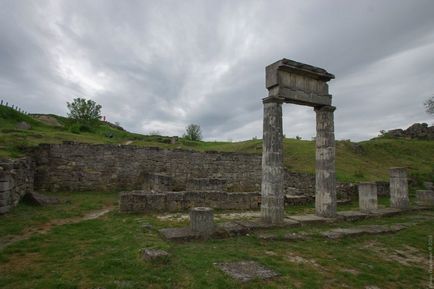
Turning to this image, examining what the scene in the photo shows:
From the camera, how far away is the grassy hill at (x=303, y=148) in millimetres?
17942

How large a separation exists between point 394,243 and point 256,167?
1149cm

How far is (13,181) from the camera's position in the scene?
31.0 ft

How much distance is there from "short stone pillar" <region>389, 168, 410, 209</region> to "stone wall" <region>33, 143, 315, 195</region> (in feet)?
14.5

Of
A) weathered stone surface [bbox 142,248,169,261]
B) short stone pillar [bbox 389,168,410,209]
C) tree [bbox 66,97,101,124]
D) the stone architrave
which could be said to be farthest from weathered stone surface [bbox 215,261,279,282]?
tree [bbox 66,97,101,124]

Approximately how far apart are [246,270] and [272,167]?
435 cm

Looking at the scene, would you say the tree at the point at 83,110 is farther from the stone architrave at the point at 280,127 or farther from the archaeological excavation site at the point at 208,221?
the stone architrave at the point at 280,127

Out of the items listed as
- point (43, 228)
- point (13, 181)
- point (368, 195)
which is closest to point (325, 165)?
point (368, 195)

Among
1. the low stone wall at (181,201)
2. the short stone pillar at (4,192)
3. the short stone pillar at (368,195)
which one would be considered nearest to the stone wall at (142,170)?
the low stone wall at (181,201)

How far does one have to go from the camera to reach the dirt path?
6391 mm

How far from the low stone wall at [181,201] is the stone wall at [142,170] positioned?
1.72 metres

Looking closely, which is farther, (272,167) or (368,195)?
(368,195)

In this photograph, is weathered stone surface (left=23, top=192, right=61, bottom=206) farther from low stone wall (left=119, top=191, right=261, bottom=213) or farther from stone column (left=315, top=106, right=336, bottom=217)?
stone column (left=315, top=106, right=336, bottom=217)

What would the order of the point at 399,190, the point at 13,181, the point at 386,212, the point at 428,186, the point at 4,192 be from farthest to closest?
the point at 428,186
the point at 399,190
the point at 386,212
the point at 13,181
the point at 4,192

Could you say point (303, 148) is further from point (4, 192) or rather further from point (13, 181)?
point (4, 192)
